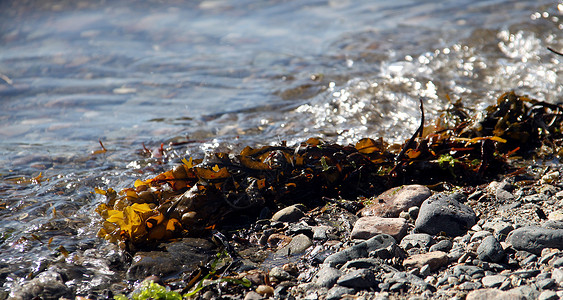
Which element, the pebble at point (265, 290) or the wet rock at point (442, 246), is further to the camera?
the wet rock at point (442, 246)

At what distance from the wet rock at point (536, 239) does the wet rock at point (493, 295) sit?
375 millimetres

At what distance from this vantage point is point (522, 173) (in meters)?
3.00

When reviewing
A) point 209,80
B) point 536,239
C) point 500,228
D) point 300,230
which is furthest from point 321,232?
point 209,80

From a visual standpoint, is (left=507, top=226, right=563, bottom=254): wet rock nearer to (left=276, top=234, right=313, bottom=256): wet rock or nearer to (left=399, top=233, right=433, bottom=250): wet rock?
(left=399, top=233, right=433, bottom=250): wet rock

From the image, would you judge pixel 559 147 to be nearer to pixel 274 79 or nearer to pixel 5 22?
pixel 274 79

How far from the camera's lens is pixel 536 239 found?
2055mm

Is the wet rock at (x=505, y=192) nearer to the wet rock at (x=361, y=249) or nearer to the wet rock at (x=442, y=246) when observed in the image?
the wet rock at (x=442, y=246)

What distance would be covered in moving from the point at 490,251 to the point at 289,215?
1062 mm

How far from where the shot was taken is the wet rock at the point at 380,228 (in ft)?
7.70

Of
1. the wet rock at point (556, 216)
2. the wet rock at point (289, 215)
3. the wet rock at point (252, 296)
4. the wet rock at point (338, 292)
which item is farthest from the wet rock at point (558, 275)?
the wet rock at point (289, 215)

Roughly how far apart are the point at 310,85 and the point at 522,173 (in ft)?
10.3

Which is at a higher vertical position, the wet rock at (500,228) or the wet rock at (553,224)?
the wet rock at (553,224)

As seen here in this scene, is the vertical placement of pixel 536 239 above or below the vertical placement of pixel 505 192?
above

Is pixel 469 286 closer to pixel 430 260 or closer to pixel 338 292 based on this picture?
pixel 430 260
